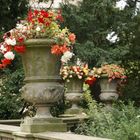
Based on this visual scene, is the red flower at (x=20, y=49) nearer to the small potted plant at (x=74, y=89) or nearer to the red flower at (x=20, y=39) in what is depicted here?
the red flower at (x=20, y=39)

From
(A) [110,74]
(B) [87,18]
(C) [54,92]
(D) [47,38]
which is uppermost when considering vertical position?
(B) [87,18]

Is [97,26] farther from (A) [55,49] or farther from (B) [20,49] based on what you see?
(A) [55,49]

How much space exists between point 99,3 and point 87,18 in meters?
0.76

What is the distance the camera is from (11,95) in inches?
654

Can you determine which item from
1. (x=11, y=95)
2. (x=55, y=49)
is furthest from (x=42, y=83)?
(x=11, y=95)

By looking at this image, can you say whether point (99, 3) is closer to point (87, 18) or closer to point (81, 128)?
point (87, 18)

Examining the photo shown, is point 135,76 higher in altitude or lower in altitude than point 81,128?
higher

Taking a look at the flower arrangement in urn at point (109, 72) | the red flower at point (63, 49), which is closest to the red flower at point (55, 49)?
the red flower at point (63, 49)

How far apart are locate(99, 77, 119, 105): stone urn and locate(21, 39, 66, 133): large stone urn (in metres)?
7.45

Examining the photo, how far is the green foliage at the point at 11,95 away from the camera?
52.4 feet

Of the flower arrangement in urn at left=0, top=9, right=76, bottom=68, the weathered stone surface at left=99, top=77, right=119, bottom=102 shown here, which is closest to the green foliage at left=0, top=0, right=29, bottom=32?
the weathered stone surface at left=99, top=77, right=119, bottom=102

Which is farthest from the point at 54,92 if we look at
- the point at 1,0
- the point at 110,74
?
the point at 1,0

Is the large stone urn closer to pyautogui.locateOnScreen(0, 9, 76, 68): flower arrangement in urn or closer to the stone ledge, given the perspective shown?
pyautogui.locateOnScreen(0, 9, 76, 68): flower arrangement in urn

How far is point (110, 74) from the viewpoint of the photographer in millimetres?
14922
